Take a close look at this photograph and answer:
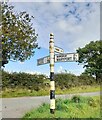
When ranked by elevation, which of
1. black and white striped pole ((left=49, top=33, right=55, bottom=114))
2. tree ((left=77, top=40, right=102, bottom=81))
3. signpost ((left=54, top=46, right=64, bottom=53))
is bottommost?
black and white striped pole ((left=49, top=33, right=55, bottom=114))

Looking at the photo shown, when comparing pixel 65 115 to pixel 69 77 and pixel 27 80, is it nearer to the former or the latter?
pixel 27 80

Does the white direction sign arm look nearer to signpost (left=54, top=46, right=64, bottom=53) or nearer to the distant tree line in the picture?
signpost (left=54, top=46, right=64, bottom=53)

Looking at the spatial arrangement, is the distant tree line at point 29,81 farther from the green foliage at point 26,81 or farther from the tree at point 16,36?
the tree at point 16,36

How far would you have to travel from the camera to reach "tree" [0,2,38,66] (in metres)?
15.1

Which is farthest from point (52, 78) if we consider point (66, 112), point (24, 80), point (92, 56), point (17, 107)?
point (92, 56)

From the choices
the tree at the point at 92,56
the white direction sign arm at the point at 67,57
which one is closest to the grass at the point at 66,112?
the white direction sign arm at the point at 67,57

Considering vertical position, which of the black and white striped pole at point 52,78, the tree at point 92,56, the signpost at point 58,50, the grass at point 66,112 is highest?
the tree at point 92,56

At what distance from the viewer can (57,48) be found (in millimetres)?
9492

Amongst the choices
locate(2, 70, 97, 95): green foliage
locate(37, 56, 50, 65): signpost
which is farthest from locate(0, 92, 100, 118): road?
locate(2, 70, 97, 95): green foliage

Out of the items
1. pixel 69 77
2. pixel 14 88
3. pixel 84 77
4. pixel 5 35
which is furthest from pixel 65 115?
pixel 84 77

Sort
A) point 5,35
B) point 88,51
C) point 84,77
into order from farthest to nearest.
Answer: point 88,51 < point 84,77 < point 5,35

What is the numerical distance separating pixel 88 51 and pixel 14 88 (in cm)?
3843

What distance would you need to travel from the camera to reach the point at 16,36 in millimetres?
15875

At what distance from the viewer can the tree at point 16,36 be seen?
49.6 feet
